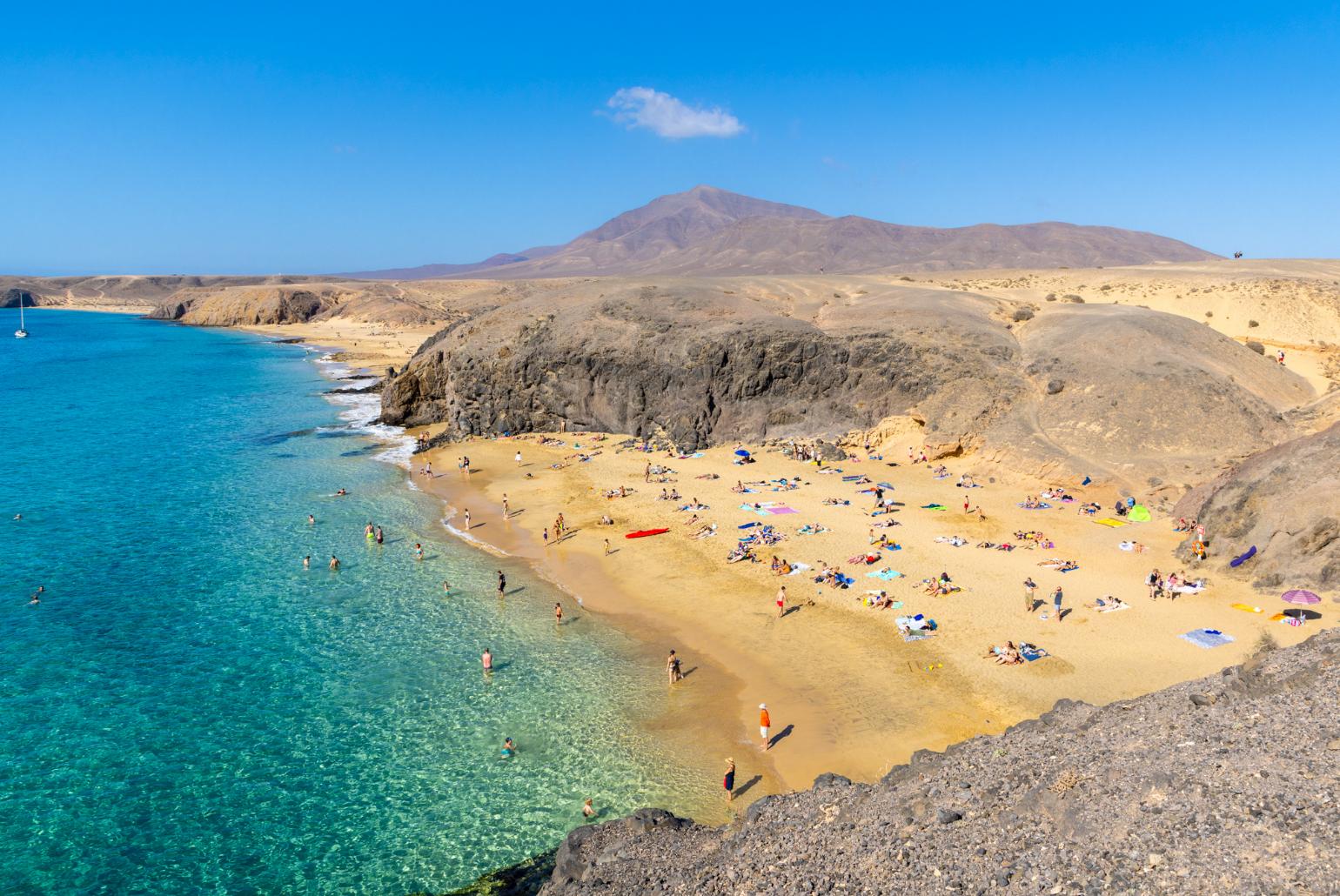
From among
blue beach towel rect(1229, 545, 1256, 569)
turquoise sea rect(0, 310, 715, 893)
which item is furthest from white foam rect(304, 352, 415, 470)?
blue beach towel rect(1229, 545, 1256, 569)

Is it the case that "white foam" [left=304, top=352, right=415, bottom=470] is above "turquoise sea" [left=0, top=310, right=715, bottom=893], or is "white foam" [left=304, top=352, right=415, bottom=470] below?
above

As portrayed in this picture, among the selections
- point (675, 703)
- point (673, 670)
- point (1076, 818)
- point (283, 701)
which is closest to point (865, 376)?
point (673, 670)

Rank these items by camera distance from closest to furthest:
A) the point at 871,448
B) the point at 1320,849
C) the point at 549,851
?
1. the point at 1320,849
2. the point at 549,851
3. the point at 871,448

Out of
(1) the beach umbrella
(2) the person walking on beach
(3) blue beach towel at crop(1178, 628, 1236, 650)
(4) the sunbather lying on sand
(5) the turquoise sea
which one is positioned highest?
(1) the beach umbrella

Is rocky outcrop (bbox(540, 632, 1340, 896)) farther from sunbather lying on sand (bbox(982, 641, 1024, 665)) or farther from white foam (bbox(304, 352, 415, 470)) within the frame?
white foam (bbox(304, 352, 415, 470))

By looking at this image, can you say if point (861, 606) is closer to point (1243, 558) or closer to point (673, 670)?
point (673, 670)

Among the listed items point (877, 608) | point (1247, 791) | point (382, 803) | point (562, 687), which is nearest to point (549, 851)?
point (382, 803)

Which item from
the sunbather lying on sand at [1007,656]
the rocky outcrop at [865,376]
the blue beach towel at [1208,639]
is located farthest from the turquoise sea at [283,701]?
the rocky outcrop at [865,376]

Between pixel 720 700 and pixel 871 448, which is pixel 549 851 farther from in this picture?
pixel 871 448
